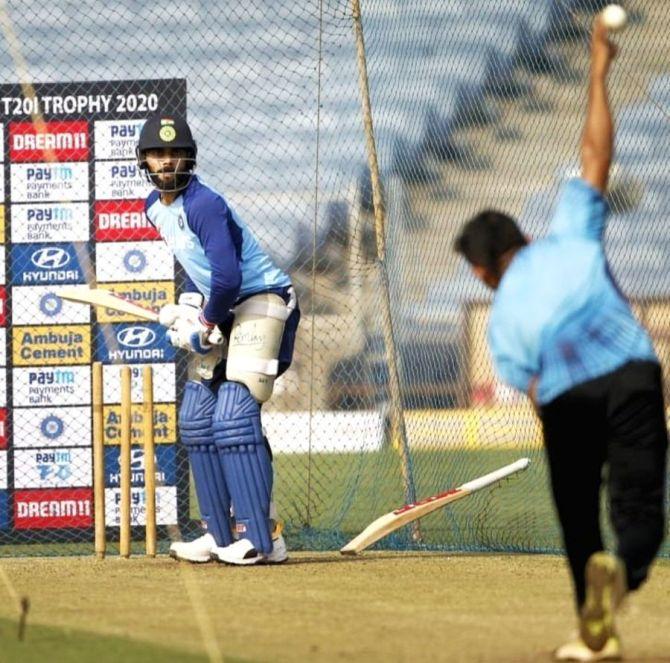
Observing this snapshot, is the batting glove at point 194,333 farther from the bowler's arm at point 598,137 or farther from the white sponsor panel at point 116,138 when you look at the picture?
the bowler's arm at point 598,137

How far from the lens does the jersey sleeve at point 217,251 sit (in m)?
7.95

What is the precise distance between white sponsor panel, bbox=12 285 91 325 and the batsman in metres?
1.96

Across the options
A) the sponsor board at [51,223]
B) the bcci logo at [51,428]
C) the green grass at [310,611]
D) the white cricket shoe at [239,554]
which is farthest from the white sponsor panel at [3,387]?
the white cricket shoe at [239,554]

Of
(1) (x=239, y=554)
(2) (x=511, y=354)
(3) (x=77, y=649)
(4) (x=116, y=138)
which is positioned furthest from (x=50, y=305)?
(2) (x=511, y=354)

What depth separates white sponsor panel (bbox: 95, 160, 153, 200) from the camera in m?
10.2

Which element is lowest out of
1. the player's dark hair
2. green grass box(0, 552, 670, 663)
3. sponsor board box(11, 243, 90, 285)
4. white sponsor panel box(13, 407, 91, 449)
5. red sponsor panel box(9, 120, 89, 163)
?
green grass box(0, 552, 670, 663)

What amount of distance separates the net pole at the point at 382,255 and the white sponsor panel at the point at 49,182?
66.6 inches

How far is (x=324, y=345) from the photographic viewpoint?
1202 cm

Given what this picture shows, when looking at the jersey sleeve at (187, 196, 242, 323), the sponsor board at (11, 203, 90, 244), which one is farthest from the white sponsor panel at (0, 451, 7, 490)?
the jersey sleeve at (187, 196, 242, 323)

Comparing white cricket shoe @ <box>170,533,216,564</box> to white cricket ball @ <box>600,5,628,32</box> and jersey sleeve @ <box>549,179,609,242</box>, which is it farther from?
white cricket ball @ <box>600,5,628,32</box>

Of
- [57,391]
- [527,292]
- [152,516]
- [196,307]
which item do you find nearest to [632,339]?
[527,292]

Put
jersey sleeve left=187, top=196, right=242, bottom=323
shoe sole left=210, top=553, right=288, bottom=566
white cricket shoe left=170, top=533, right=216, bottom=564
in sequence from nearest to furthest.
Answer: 1. jersey sleeve left=187, top=196, right=242, bottom=323
2. shoe sole left=210, top=553, right=288, bottom=566
3. white cricket shoe left=170, top=533, right=216, bottom=564

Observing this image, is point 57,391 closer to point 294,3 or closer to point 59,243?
point 59,243

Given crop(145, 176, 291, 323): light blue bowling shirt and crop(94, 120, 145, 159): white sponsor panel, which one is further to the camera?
crop(94, 120, 145, 159): white sponsor panel
